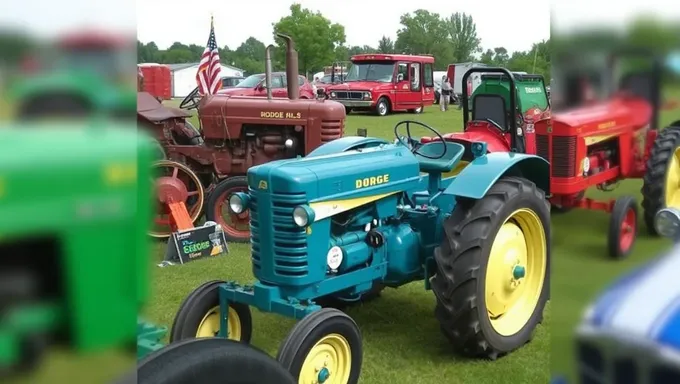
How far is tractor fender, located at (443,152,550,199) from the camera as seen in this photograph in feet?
10.6

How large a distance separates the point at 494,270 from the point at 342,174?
0.88 m

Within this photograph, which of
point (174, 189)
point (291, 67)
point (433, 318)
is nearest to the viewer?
point (433, 318)

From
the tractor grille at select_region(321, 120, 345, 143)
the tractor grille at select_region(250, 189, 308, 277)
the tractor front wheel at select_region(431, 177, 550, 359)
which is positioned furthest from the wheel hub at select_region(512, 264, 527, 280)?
the tractor grille at select_region(321, 120, 345, 143)

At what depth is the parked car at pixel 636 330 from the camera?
0.58 m

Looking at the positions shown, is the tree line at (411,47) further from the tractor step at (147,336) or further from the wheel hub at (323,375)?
the wheel hub at (323,375)

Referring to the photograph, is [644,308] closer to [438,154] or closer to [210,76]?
[438,154]

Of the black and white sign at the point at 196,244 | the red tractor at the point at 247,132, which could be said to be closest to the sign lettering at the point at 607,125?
the black and white sign at the point at 196,244

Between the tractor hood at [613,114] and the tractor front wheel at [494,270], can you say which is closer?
the tractor hood at [613,114]

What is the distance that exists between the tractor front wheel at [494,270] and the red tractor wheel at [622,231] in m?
2.32

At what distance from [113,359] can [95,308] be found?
0.07 meters

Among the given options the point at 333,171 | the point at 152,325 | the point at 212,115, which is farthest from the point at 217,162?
the point at 152,325

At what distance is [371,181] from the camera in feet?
11.1

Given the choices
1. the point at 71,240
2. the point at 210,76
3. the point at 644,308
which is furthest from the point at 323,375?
the point at 210,76

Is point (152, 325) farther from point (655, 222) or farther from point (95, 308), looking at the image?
point (655, 222)
